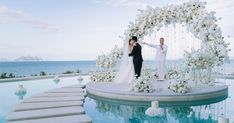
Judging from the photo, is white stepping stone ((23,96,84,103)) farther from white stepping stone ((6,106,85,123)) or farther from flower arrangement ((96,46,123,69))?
flower arrangement ((96,46,123,69))

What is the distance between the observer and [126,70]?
9.76m

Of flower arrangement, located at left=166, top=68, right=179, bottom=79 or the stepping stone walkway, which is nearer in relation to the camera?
the stepping stone walkway

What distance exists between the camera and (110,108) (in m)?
7.28

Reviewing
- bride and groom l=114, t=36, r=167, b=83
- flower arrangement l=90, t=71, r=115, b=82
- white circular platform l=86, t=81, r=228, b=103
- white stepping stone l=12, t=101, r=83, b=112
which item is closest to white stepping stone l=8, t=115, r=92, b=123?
white stepping stone l=12, t=101, r=83, b=112

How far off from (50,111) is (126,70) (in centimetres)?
409

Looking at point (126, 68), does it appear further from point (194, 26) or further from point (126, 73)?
point (194, 26)

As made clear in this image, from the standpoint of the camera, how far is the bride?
9.66 metres

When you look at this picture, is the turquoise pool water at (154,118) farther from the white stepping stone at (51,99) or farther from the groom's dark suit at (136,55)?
the groom's dark suit at (136,55)

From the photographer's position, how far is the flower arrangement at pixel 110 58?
10.7 metres

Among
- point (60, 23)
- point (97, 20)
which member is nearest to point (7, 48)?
point (60, 23)

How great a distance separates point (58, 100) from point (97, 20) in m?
15.2

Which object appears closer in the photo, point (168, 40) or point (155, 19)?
point (155, 19)

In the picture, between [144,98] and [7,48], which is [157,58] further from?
[7,48]

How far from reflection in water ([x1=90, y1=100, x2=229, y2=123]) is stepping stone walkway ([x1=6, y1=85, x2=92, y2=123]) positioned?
2.39ft
